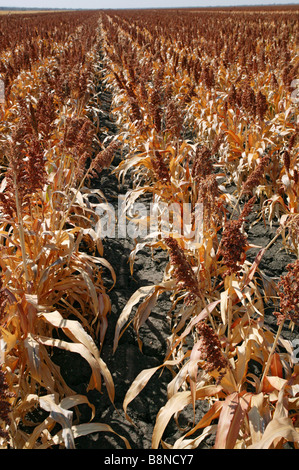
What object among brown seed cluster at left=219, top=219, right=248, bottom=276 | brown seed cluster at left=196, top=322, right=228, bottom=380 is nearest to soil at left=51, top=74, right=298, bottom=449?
brown seed cluster at left=196, top=322, right=228, bottom=380

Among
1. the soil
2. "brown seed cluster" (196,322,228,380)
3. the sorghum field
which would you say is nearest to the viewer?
"brown seed cluster" (196,322,228,380)

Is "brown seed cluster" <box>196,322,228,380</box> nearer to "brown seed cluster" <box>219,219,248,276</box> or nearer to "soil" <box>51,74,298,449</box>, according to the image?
"brown seed cluster" <box>219,219,248,276</box>

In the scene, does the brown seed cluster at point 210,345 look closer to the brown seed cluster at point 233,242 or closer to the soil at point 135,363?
the brown seed cluster at point 233,242

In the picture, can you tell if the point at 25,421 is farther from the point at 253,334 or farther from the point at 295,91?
the point at 295,91

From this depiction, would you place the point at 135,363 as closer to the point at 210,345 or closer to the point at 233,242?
the point at 210,345

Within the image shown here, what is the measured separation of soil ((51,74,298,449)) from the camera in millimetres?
1765

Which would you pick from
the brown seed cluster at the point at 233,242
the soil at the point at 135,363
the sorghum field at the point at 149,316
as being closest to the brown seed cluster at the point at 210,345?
the sorghum field at the point at 149,316

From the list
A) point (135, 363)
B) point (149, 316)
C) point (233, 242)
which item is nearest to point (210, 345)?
point (233, 242)

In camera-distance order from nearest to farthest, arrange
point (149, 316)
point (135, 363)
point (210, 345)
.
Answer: point (210, 345) → point (135, 363) → point (149, 316)

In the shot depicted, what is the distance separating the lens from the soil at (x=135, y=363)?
5.79 feet

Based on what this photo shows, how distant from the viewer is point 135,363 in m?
2.15

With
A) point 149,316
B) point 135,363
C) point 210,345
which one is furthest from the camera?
point 149,316

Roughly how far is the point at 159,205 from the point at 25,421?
1.90 metres
